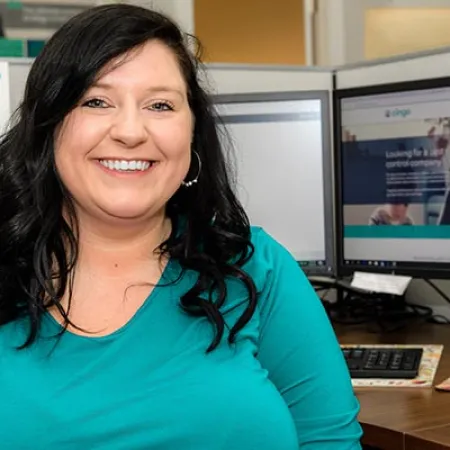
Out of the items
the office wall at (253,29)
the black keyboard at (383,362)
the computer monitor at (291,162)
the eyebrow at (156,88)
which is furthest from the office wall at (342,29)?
the eyebrow at (156,88)

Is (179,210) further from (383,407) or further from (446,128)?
(446,128)

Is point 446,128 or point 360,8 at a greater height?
point 360,8

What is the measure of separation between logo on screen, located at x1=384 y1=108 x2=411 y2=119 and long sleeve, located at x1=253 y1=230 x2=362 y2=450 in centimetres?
67

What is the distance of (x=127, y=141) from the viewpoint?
3.41 feet

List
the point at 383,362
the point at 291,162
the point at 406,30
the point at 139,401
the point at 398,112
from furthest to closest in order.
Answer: the point at 406,30
the point at 291,162
the point at 398,112
the point at 383,362
the point at 139,401

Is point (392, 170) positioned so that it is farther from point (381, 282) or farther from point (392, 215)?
point (381, 282)

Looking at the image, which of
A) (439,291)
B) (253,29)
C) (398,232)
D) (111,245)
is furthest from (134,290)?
(253,29)

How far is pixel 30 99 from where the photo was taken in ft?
3.54

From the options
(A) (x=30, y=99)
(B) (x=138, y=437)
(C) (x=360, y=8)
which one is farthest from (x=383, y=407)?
(C) (x=360, y=8)

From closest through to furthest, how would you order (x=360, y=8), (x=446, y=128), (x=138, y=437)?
(x=138, y=437) < (x=446, y=128) < (x=360, y=8)

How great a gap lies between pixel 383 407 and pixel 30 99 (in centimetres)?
64

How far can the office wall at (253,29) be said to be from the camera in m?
3.73

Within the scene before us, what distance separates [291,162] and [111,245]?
728 mm

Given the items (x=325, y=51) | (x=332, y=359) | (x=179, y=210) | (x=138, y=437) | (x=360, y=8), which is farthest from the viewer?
(x=325, y=51)
